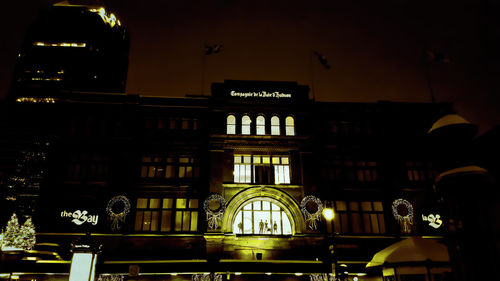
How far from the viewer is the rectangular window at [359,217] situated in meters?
27.6

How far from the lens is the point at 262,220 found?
27.1 m

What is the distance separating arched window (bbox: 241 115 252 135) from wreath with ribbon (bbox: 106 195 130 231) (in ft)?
36.2

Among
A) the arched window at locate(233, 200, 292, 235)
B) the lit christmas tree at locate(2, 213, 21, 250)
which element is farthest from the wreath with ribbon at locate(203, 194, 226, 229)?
the lit christmas tree at locate(2, 213, 21, 250)

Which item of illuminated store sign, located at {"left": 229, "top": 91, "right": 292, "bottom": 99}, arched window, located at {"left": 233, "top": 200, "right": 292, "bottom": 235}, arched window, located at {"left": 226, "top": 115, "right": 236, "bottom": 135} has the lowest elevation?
arched window, located at {"left": 233, "top": 200, "right": 292, "bottom": 235}

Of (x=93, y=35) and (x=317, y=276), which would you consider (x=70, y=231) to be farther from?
(x=93, y=35)

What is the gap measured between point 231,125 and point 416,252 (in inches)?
813

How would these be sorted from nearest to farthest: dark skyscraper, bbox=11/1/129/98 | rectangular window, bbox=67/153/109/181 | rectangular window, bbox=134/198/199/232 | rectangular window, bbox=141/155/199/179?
rectangular window, bbox=134/198/199/232
rectangular window, bbox=67/153/109/181
rectangular window, bbox=141/155/199/179
dark skyscraper, bbox=11/1/129/98

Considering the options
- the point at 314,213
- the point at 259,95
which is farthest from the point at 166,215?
the point at 259,95

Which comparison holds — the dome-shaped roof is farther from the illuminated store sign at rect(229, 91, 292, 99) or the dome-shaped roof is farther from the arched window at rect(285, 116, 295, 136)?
the illuminated store sign at rect(229, 91, 292, 99)

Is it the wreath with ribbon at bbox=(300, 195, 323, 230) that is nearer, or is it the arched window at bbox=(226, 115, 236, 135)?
the wreath with ribbon at bbox=(300, 195, 323, 230)

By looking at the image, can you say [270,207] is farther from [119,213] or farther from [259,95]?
[119,213]

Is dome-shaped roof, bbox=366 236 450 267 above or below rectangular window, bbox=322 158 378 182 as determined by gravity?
below

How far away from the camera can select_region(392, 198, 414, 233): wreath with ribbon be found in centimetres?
2761

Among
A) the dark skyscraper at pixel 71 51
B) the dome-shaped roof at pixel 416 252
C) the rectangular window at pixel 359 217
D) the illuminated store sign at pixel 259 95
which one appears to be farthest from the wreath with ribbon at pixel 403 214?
the dark skyscraper at pixel 71 51
